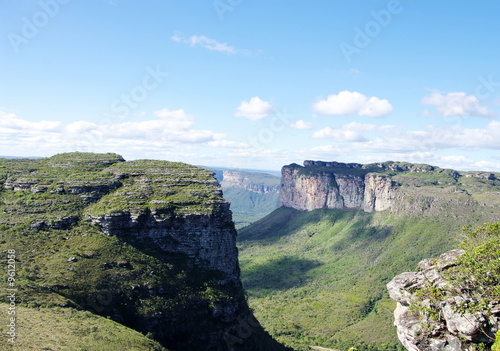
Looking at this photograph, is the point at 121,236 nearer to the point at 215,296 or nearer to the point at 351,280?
the point at 215,296

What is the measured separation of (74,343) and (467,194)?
18076 cm

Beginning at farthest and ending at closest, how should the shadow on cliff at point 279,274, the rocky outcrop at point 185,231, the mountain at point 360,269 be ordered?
the shadow on cliff at point 279,274 → the mountain at point 360,269 → the rocky outcrop at point 185,231

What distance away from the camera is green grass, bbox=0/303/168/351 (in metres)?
39.8


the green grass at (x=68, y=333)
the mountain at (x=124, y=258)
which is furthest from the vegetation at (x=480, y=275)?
the mountain at (x=124, y=258)

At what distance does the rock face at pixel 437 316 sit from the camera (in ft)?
105

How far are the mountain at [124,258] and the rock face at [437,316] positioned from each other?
103 ft

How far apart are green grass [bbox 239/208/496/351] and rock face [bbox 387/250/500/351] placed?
193 ft

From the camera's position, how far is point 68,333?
43625mm

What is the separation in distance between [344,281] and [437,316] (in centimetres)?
11932

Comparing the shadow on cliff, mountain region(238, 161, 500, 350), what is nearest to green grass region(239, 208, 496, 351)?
the shadow on cliff

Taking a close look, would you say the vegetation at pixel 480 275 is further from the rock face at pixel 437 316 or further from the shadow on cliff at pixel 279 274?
the shadow on cliff at pixel 279 274

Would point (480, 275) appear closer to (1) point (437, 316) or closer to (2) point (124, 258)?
(1) point (437, 316)

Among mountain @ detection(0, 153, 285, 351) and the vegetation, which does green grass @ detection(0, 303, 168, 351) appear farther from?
the vegetation

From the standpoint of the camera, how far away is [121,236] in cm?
6962
